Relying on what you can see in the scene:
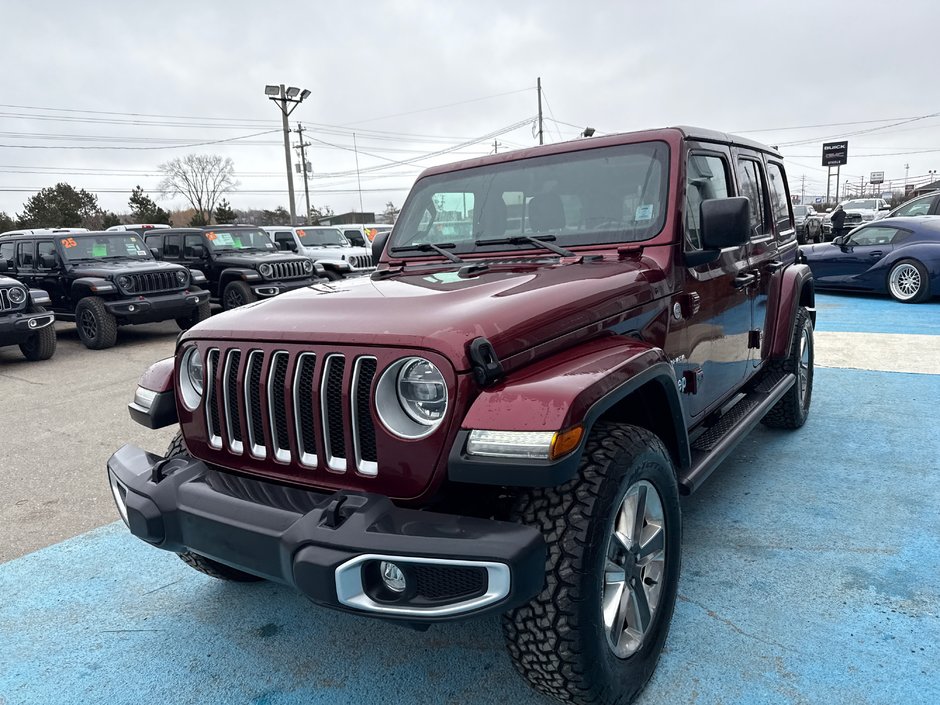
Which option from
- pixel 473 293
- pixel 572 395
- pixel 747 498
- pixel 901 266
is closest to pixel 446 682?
pixel 572 395

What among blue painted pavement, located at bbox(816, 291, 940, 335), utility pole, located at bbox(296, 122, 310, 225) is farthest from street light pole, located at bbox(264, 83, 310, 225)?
blue painted pavement, located at bbox(816, 291, 940, 335)

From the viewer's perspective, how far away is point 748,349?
3.84m

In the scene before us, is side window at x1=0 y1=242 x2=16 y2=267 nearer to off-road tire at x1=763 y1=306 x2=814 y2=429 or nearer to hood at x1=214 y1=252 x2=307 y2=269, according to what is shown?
hood at x1=214 y1=252 x2=307 y2=269

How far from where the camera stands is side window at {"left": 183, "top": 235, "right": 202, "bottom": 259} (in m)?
12.2

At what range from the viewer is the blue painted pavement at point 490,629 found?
7.58 feet

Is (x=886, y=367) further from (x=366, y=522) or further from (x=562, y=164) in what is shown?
(x=366, y=522)

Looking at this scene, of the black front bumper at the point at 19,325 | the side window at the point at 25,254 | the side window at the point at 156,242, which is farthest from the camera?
the side window at the point at 156,242

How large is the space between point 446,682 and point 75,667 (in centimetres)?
139

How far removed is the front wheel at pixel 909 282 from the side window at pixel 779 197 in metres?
7.64

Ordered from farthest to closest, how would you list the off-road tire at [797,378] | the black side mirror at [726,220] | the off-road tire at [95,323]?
the off-road tire at [95,323], the off-road tire at [797,378], the black side mirror at [726,220]

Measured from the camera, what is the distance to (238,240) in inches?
495

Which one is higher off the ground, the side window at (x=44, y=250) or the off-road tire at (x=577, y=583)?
the side window at (x=44, y=250)

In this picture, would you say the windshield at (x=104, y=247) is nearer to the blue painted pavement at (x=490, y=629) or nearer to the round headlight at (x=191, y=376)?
the blue painted pavement at (x=490, y=629)

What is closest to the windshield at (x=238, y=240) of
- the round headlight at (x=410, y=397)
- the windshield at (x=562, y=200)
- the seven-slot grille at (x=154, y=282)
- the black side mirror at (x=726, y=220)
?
the seven-slot grille at (x=154, y=282)
